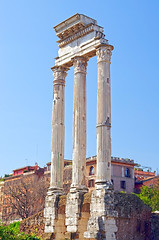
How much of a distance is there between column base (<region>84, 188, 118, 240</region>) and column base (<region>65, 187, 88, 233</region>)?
4.44 feet

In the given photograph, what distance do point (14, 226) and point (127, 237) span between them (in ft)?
42.2

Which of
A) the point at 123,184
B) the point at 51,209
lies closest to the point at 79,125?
the point at 51,209

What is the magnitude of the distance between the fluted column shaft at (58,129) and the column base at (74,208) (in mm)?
2128

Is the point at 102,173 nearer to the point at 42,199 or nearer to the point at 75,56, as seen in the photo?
the point at 75,56

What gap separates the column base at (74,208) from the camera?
21.4m

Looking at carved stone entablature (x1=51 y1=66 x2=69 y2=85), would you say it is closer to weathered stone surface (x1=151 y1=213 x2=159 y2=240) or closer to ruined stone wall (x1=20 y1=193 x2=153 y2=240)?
ruined stone wall (x1=20 y1=193 x2=153 y2=240)

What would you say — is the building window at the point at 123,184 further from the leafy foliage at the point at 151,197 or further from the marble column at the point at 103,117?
the marble column at the point at 103,117

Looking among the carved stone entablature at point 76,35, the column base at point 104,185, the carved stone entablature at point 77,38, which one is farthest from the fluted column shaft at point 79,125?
the column base at point 104,185

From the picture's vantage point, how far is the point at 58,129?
24.8 metres

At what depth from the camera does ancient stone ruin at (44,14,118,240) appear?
65.6ft

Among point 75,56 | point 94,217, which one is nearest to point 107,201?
point 94,217

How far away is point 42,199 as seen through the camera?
4775 centimetres

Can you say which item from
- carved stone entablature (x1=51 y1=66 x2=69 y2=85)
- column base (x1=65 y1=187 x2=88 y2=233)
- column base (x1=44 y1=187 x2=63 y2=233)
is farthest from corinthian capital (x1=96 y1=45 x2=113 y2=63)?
column base (x1=44 y1=187 x2=63 y2=233)

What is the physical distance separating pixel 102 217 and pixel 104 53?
8810 mm
